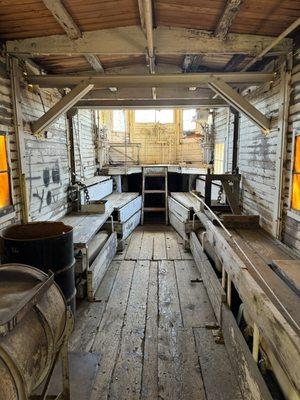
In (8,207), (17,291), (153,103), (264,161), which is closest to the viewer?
(17,291)

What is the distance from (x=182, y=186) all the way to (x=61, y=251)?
296 inches

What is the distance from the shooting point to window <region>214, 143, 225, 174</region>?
7176mm

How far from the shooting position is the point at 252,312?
82.7 inches

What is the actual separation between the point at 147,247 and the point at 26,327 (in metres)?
4.79

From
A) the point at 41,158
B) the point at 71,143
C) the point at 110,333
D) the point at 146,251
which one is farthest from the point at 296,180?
the point at 71,143

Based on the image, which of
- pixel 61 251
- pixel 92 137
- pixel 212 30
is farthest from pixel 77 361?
pixel 92 137

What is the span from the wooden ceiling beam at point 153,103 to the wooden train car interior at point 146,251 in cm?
2

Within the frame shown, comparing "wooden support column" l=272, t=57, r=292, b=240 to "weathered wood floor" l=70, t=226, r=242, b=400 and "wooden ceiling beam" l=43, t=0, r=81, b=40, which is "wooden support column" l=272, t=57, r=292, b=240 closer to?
"weathered wood floor" l=70, t=226, r=242, b=400

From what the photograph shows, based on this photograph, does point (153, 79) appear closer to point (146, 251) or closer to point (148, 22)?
point (148, 22)

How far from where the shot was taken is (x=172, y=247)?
6.32 m

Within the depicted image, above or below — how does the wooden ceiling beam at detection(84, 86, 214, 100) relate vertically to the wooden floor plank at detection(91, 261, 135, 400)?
above

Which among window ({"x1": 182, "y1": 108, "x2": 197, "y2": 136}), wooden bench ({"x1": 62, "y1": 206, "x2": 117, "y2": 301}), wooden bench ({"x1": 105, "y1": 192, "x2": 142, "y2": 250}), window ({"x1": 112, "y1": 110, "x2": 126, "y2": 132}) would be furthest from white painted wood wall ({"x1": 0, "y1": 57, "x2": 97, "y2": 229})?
window ({"x1": 182, "y1": 108, "x2": 197, "y2": 136})

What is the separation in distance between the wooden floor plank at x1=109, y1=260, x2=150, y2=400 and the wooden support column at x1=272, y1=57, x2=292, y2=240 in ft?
6.97

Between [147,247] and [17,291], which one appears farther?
[147,247]
